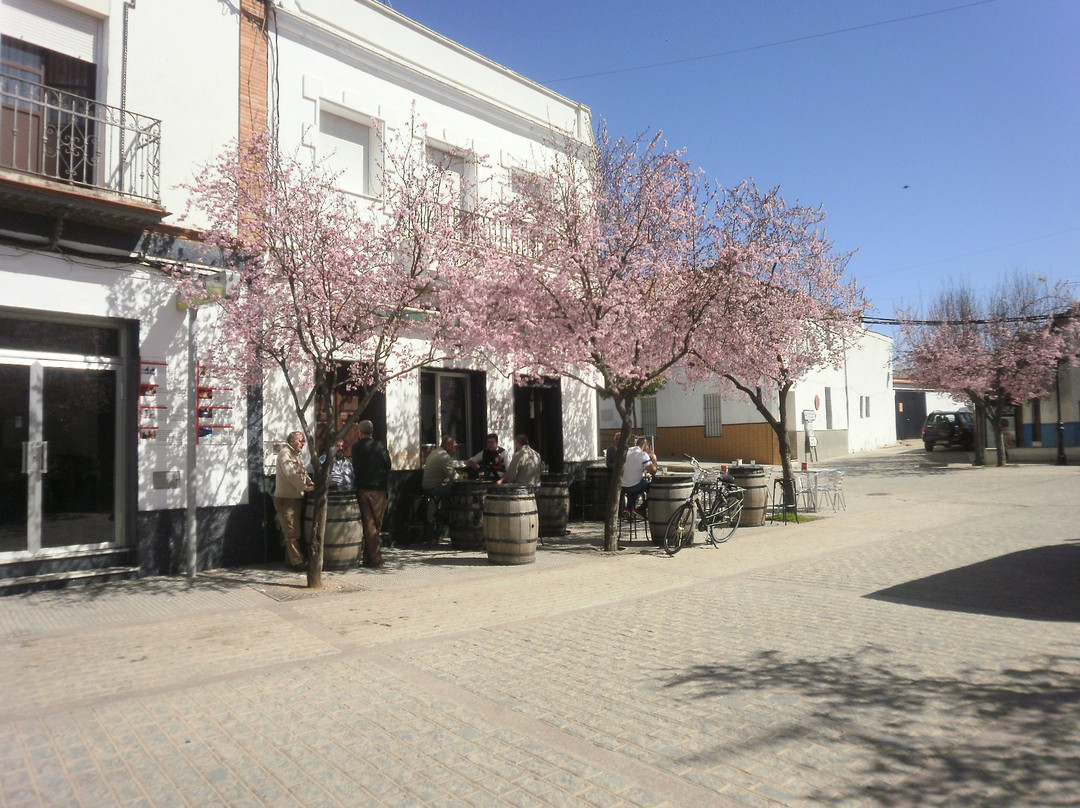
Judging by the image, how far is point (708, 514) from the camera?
12.1 m

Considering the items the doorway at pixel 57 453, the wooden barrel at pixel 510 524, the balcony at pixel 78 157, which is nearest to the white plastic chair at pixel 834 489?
the wooden barrel at pixel 510 524

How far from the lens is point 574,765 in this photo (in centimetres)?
411

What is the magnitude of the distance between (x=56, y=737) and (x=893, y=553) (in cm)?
997

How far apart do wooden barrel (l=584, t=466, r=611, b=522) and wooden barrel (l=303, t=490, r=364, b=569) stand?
6150 millimetres

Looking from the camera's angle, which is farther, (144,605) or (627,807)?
(144,605)

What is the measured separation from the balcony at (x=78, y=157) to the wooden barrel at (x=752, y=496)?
10.5 meters

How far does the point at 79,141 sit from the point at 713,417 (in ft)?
87.7

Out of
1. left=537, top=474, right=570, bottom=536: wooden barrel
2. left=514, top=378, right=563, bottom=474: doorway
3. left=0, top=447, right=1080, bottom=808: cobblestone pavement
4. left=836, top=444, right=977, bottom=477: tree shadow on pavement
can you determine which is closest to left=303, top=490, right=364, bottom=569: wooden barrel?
left=0, top=447, right=1080, bottom=808: cobblestone pavement

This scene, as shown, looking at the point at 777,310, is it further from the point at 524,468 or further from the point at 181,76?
the point at 181,76

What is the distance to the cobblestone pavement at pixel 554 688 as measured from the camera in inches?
154

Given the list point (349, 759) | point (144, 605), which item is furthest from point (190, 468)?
point (349, 759)

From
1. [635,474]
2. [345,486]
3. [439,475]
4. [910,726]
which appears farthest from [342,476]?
[910,726]

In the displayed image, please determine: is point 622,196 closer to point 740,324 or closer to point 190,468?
point 740,324

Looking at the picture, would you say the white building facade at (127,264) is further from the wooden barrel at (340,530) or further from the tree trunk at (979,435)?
the tree trunk at (979,435)
